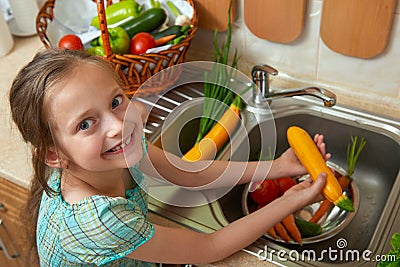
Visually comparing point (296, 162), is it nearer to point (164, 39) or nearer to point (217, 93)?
point (217, 93)

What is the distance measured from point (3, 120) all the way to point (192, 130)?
18.7 inches

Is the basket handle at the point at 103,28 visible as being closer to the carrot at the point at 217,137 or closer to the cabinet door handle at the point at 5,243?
the carrot at the point at 217,137

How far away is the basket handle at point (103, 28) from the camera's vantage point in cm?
109

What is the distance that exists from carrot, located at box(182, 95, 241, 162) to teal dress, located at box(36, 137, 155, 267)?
30 cm

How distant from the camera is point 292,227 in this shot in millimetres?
Answer: 1048

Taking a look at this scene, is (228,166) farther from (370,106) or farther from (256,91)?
(370,106)

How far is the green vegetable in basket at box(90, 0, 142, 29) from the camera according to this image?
1332mm

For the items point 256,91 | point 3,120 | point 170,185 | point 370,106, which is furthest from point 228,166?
point 3,120

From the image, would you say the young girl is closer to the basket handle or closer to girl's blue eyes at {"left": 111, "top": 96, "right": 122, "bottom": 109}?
girl's blue eyes at {"left": 111, "top": 96, "right": 122, "bottom": 109}

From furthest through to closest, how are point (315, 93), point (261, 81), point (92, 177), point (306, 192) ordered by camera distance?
point (261, 81) → point (315, 93) → point (306, 192) → point (92, 177)

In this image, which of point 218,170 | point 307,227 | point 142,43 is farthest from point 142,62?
point 307,227

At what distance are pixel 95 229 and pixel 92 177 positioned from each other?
4.2 inches

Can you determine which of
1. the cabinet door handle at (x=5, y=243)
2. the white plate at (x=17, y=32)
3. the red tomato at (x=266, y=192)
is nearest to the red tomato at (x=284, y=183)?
the red tomato at (x=266, y=192)

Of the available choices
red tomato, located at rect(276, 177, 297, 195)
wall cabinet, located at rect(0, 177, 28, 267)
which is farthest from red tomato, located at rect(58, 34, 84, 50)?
red tomato, located at rect(276, 177, 297, 195)
